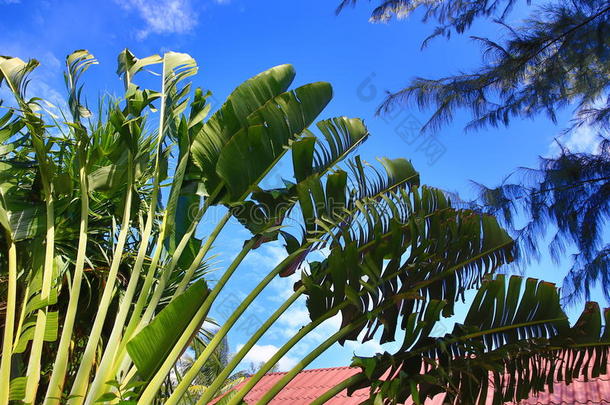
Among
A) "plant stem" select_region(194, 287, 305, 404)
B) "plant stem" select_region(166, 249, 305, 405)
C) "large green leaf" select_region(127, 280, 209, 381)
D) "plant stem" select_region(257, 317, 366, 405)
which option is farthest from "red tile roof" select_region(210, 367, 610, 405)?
"large green leaf" select_region(127, 280, 209, 381)

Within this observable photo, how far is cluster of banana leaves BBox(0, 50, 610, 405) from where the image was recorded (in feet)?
10.2

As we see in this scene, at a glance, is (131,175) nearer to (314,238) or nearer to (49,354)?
(314,238)

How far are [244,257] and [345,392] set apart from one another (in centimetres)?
286

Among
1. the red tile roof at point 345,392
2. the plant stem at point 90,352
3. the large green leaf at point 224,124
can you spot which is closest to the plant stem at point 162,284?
the plant stem at point 90,352

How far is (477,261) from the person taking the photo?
354 centimetres

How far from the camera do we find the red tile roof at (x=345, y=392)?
4.51 m

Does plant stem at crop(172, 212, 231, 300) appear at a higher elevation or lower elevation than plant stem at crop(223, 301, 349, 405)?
higher

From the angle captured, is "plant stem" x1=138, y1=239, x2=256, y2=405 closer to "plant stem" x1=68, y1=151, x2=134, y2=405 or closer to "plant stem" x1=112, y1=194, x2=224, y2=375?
"plant stem" x1=112, y1=194, x2=224, y2=375

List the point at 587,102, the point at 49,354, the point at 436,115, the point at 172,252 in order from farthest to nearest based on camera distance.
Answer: the point at 587,102 → the point at 436,115 → the point at 49,354 → the point at 172,252

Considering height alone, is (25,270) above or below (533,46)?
below

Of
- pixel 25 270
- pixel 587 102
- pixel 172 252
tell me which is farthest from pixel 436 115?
pixel 25 270

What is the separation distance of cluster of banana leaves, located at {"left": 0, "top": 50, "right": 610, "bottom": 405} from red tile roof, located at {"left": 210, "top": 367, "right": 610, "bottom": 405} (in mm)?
840

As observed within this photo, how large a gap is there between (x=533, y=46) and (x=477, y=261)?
14.6 feet

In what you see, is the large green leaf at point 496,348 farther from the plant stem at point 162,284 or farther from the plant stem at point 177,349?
the plant stem at point 162,284
